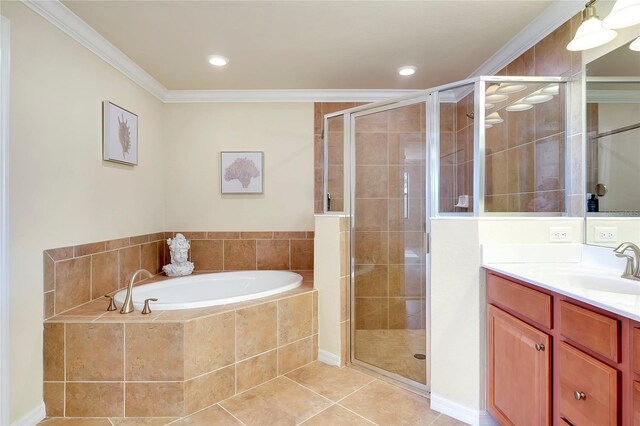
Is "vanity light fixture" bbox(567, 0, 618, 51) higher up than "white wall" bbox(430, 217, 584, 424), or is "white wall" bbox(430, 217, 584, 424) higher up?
"vanity light fixture" bbox(567, 0, 618, 51)

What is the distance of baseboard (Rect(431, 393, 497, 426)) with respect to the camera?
1.68 m

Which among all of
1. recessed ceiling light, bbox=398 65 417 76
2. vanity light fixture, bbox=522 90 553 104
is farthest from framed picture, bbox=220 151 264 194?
vanity light fixture, bbox=522 90 553 104

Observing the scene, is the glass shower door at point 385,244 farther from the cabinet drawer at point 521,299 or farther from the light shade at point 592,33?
the light shade at point 592,33

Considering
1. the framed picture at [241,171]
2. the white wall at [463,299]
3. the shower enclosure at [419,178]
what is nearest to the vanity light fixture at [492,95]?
the shower enclosure at [419,178]

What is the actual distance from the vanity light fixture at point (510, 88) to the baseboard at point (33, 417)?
10.7 ft

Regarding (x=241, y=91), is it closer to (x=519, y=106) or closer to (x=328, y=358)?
(x=519, y=106)

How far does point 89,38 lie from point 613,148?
321 cm

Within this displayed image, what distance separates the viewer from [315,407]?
1.86 m

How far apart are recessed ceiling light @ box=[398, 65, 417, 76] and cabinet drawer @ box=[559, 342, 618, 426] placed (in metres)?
2.22

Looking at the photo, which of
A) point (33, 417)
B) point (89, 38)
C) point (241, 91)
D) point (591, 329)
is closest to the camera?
point (591, 329)

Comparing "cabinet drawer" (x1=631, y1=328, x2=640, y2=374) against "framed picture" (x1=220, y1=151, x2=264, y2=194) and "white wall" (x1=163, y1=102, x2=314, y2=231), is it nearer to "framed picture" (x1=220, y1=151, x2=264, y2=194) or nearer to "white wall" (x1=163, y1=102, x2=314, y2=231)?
"white wall" (x1=163, y1=102, x2=314, y2=231)

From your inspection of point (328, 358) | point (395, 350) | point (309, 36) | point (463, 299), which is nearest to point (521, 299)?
point (463, 299)

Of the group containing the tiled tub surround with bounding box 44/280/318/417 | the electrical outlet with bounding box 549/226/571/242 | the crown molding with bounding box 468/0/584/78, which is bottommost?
the tiled tub surround with bounding box 44/280/318/417

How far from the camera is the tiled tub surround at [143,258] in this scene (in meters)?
1.88
